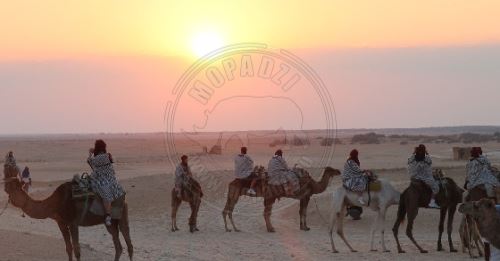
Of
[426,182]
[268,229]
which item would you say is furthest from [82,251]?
[426,182]

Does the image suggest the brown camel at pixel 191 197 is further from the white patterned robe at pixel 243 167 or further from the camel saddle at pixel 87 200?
the camel saddle at pixel 87 200

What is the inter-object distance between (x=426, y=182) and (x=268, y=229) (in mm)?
5707

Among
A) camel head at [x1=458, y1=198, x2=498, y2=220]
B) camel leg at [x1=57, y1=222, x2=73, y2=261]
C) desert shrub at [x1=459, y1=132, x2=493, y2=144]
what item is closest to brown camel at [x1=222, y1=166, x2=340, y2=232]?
camel leg at [x1=57, y1=222, x2=73, y2=261]

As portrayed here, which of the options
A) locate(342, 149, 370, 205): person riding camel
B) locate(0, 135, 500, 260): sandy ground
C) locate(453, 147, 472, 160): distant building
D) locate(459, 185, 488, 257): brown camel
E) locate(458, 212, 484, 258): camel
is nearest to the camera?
locate(458, 212, 484, 258): camel

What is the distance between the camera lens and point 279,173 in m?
22.8

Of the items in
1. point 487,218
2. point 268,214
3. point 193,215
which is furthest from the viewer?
point 268,214

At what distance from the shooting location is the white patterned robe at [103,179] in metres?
15.4

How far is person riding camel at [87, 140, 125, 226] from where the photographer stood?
15.4m

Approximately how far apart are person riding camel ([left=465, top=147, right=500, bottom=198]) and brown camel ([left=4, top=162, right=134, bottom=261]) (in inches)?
318

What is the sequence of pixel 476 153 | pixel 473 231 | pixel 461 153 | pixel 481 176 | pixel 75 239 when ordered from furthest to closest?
pixel 461 153 < pixel 476 153 < pixel 481 176 < pixel 473 231 < pixel 75 239

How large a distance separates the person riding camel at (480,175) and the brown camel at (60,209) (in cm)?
807

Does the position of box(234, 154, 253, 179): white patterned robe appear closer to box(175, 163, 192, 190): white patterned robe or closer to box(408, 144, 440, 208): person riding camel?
box(175, 163, 192, 190): white patterned robe

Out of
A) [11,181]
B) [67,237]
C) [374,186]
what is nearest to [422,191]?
[374,186]

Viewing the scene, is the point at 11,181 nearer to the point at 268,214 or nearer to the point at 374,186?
the point at 374,186
